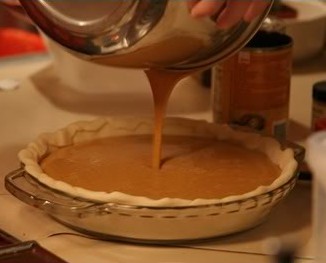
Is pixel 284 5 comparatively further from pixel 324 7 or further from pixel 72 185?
pixel 72 185

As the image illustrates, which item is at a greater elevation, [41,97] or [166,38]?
[166,38]

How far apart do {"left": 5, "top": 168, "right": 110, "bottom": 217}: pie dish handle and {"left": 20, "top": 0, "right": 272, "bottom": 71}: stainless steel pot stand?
164mm

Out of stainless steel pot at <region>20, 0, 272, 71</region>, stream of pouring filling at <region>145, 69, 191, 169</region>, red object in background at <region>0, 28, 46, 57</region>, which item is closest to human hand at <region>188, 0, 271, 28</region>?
stainless steel pot at <region>20, 0, 272, 71</region>

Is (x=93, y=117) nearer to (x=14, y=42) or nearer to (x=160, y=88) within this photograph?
(x=160, y=88)

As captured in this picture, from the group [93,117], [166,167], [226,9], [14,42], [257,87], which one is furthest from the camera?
[14,42]

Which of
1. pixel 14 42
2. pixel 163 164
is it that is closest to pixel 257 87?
pixel 163 164

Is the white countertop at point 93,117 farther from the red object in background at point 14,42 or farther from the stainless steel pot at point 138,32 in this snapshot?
the red object in background at point 14,42

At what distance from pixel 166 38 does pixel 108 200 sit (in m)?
0.19

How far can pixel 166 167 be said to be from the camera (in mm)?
989

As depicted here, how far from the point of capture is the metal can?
43.4 inches

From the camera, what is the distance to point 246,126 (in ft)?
3.70

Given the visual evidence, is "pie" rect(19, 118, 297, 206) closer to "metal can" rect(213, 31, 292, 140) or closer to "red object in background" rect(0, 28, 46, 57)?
"metal can" rect(213, 31, 292, 140)

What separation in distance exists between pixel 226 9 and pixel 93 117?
479mm

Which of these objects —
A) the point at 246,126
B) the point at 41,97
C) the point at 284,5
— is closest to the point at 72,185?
the point at 246,126
